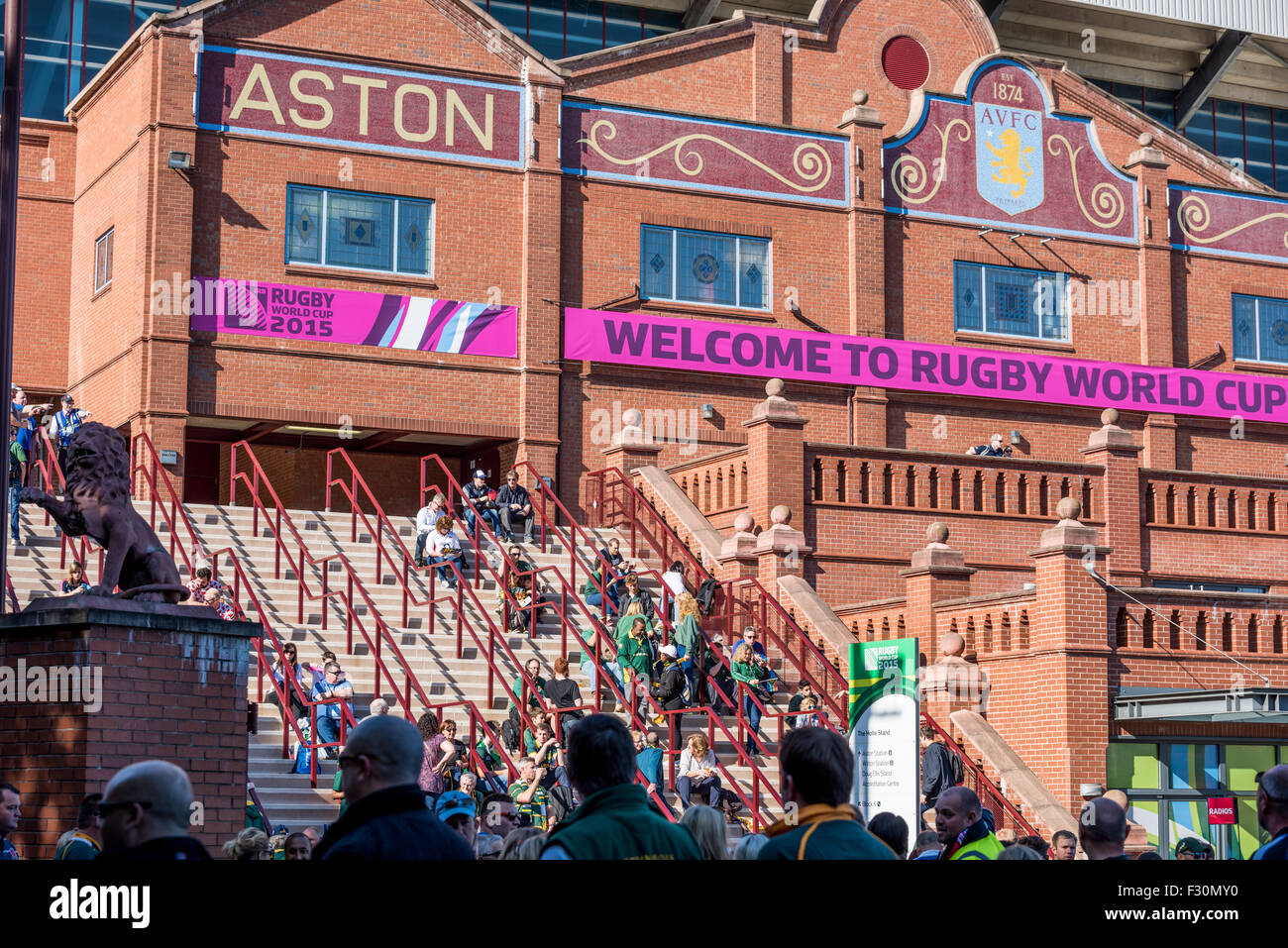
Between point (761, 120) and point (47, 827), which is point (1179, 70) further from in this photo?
point (47, 827)

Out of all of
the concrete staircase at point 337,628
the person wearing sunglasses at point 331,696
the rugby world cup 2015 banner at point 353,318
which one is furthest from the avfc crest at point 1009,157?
the person wearing sunglasses at point 331,696

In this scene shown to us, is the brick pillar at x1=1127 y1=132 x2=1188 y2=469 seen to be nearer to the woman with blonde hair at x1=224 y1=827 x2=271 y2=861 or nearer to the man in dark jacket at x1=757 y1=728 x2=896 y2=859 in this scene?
the woman with blonde hair at x1=224 y1=827 x2=271 y2=861

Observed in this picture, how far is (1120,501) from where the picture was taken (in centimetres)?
2661

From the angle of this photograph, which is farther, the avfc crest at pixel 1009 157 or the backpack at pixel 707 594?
the avfc crest at pixel 1009 157

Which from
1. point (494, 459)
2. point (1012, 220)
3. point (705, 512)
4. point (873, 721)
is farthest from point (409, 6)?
point (873, 721)

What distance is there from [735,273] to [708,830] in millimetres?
23528

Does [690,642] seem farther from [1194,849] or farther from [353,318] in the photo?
[353,318]

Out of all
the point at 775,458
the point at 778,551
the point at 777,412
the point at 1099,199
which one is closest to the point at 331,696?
the point at 778,551

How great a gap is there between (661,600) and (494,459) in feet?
25.7

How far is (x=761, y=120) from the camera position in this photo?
99.5 ft

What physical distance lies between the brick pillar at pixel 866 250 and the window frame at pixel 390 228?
7.47 metres

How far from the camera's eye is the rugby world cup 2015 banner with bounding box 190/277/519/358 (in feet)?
86.5

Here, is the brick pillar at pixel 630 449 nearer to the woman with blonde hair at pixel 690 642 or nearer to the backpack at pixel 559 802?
the woman with blonde hair at pixel 690 642

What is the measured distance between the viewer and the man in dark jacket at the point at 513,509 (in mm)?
23891
